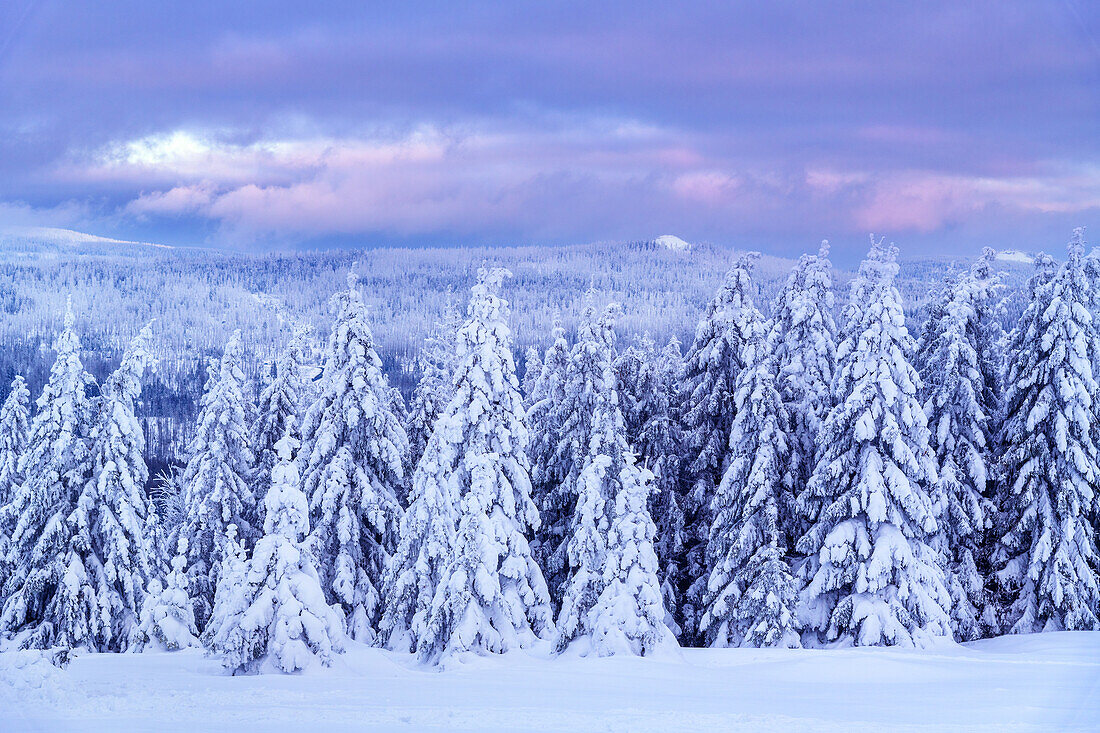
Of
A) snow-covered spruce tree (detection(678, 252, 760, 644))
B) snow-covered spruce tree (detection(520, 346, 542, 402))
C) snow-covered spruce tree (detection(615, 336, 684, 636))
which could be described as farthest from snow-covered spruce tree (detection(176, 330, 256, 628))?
snow-covered spruce tree (detection(678, 252, 760, 644))

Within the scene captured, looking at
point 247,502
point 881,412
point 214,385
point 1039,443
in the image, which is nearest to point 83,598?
point 247,502

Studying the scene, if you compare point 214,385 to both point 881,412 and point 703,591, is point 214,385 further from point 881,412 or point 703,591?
point 881,412

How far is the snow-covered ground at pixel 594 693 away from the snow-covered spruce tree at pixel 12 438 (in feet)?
51.0

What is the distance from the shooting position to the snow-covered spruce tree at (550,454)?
2998 centimetres

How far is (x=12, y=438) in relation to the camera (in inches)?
1352

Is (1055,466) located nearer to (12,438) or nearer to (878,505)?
(878,505)

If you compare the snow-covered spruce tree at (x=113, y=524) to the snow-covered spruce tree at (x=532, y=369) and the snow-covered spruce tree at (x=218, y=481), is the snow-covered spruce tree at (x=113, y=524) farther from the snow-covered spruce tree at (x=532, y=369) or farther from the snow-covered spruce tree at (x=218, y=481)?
the snow-covered spruce tree at (x=532, y=369)

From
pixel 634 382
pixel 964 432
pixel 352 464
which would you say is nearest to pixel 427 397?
pixel 352 464

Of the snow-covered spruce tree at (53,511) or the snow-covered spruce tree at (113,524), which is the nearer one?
the snow-covered spruce tree at (53,511)

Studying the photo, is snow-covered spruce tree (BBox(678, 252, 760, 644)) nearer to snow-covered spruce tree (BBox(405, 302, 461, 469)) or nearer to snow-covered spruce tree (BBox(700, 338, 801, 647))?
snow-covered spruce tree (BBox(700, 338, 801, 647))

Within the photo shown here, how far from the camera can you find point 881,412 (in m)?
24.2

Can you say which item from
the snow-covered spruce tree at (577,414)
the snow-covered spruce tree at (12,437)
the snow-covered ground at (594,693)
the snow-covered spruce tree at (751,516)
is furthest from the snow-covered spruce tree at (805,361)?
the snow-covered spruce tree at (12,437)

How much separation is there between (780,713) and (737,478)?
12.7m

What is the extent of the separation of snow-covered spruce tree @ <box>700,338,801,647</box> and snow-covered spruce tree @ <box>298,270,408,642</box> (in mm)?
10693
